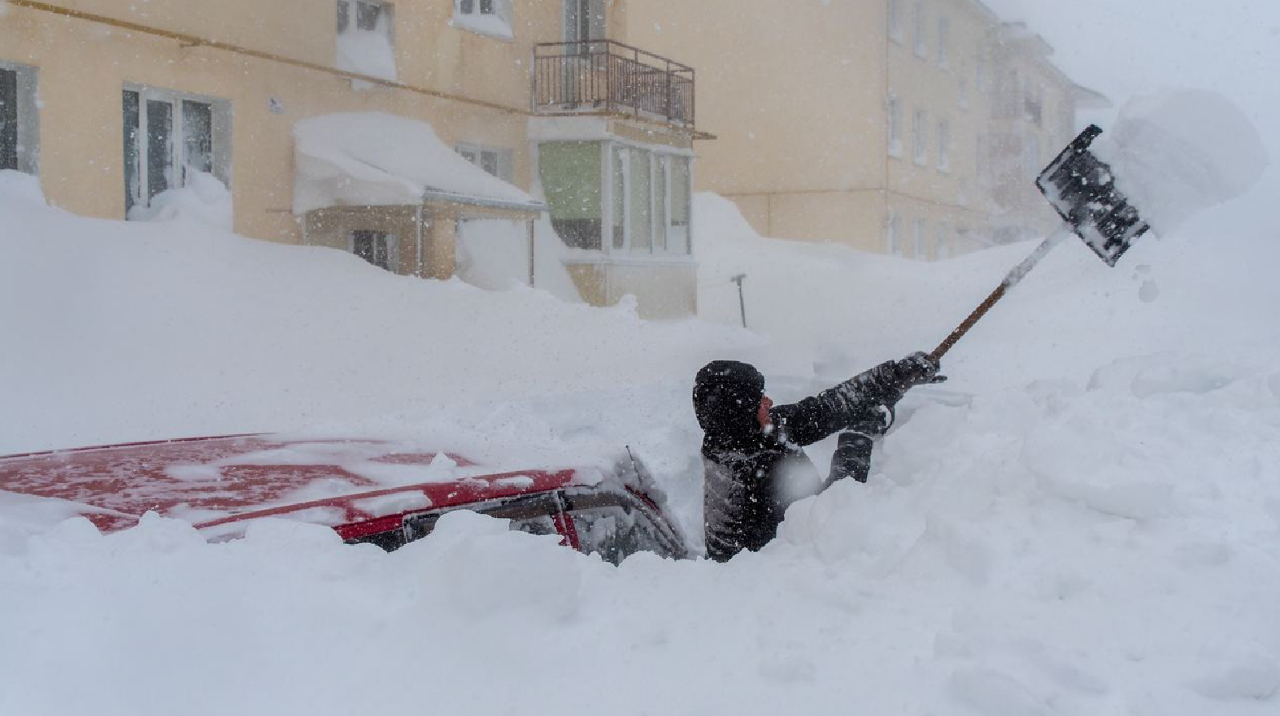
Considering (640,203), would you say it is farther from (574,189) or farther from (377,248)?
(377,248)

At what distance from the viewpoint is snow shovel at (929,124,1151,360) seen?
455 cm

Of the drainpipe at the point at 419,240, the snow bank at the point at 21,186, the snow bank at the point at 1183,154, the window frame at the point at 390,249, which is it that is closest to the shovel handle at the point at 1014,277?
the snow bank at the point at 1183,154

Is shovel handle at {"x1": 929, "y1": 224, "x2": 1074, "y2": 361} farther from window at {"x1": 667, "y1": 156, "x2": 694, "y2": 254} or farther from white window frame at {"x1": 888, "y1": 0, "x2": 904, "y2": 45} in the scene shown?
white window frame at {"x1": 888, "y1": 0, "x2": 904, "y2": 45}

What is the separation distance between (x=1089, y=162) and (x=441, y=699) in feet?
11.7

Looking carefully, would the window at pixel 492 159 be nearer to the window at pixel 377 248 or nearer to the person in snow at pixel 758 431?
the window at pixel 377 248

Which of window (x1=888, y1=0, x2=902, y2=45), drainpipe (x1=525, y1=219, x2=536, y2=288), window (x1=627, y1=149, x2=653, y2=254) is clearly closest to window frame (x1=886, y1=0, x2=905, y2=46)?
window (x1=888, y1=0, x2=902, y2=45)

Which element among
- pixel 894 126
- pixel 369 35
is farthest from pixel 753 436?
pixel 894 126

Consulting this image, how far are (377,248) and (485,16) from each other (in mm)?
4043

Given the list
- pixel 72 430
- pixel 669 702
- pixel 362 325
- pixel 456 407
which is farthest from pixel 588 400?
pixel 669 702

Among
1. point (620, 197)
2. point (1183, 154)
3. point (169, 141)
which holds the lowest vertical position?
point (1183, 154)

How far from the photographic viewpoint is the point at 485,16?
16.5 m

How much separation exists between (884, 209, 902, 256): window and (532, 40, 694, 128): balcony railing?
11076mm

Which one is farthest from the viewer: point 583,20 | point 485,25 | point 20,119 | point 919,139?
point 919,139

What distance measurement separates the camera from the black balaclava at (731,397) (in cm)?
398
